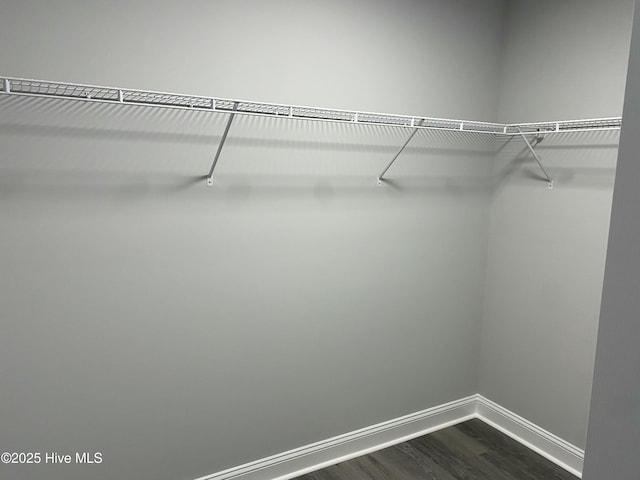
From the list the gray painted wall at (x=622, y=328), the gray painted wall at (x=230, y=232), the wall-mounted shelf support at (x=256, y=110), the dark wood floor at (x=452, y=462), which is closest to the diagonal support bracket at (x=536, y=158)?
the wall-mounted shelf support at (x=256, y=110)

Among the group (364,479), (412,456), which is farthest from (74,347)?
(412,456)

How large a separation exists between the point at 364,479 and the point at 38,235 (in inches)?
70.9

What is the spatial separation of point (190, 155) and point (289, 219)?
0.52 m

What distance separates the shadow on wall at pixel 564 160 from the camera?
227 centimetres

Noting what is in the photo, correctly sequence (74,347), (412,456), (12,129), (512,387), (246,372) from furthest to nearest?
1. (512,387)
2. (412,456)
3. (246,372)
4. (74,347)
5. (12,129)

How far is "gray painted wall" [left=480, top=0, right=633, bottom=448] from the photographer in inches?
89.7

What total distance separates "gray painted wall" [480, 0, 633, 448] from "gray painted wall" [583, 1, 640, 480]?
2016 mm

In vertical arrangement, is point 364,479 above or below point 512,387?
below

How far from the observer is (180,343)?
2.04 m

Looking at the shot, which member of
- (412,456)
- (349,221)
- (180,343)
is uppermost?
(349,221)

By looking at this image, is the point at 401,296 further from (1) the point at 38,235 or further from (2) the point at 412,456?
(1) the point at 38,235

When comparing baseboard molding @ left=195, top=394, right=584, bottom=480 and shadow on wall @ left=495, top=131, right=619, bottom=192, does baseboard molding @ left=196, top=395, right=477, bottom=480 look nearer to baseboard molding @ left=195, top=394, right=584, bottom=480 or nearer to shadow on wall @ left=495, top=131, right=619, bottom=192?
baseboard molding @ left=195, top=394, right=584, bottom=480

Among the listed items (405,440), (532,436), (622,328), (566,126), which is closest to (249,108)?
(566,126)

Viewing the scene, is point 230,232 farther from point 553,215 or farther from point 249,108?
point 553,215
